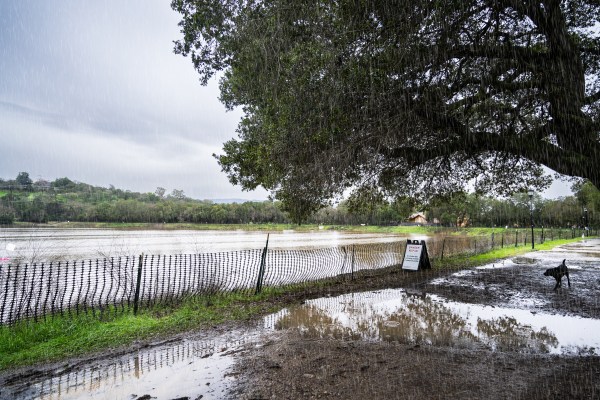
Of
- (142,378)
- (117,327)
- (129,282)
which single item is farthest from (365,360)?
(129,282)

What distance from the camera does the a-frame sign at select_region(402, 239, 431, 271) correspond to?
13.6m

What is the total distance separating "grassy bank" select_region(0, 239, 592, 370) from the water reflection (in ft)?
3.71

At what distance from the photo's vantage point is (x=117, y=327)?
671cm

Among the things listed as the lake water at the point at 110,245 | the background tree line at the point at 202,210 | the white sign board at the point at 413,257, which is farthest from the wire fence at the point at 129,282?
the background tree line at the point at 202,210

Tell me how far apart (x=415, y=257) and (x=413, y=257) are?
78 millimetres

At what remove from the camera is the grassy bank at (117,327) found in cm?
570

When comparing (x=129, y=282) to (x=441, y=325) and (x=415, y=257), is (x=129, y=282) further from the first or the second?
(x=441, y=325)

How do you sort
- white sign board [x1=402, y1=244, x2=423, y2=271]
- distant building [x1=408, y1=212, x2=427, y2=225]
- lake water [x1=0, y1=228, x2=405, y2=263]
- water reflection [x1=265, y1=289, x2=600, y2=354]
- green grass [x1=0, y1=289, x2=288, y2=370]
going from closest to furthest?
green grass [x1=0, y1=289, x2=288, y2=370]
water reflection [x1=265, y1=289, x2=600, y2=354]
white sign board [x1=402, y1=244, x2=423, y2=271]
lake water [x1=0, y1=228, x2=405, y2=263]
distant building [x1=408, y1=212, x2=427, y2=225]

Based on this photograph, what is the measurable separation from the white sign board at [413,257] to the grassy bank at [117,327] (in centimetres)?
560

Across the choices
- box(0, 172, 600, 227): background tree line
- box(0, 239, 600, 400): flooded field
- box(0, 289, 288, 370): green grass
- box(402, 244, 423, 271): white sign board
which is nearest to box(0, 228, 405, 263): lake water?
box(0, 289, 288, 370): green grass

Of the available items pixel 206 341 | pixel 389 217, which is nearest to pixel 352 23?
pixel 206 341

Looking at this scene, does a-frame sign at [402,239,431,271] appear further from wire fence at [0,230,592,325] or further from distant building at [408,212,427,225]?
distant building at [408,212,427,225]

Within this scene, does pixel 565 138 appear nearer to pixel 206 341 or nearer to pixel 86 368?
pixel 206 341

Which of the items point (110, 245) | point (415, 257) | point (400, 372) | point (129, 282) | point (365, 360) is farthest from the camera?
point (110, 245)
